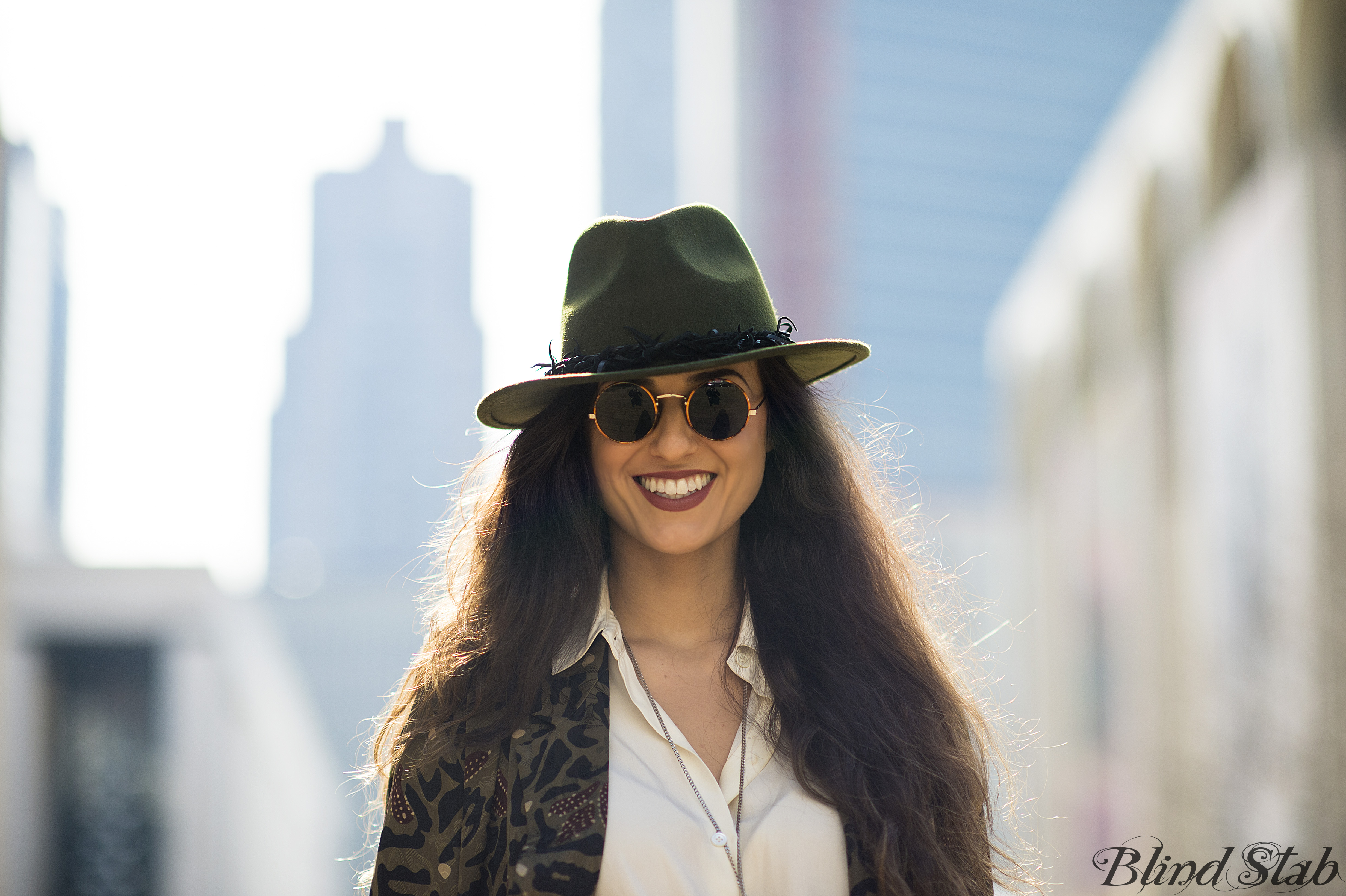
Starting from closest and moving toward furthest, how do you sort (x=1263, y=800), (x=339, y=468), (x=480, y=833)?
1. (x=480, y=833)
2. (x=1263, y=800)
3. (x=339, y=468)

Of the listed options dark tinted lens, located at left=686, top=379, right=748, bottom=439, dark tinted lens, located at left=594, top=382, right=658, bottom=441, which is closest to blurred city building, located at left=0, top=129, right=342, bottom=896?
dark tinted lens, located at left=594, top=382, right=658, bottom=441

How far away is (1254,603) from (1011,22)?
105 meters

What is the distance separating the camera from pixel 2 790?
15039 mm

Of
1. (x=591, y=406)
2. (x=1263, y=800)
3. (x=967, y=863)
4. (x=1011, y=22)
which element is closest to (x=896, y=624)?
(x=967, y=863)

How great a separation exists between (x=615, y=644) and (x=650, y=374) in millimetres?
539

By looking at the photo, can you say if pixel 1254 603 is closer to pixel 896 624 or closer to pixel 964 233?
pixel 896 624

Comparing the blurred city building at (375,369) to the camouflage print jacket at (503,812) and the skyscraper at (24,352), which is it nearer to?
the skyscraper at (24,352)

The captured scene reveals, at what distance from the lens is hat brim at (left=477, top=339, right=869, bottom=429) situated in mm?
1920

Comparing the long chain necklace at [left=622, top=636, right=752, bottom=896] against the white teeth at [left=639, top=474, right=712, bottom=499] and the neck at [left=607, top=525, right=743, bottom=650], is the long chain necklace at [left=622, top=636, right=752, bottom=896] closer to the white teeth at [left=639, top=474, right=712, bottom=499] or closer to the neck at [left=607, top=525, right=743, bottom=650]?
the neck at [left=607, top=525, right=743, bottom=650]

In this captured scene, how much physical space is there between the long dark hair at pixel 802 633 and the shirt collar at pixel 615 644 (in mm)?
16

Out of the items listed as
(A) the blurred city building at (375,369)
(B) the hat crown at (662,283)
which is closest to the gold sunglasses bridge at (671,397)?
(B) the hat crown at (662,283)

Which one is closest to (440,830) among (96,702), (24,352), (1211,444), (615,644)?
(615,644)

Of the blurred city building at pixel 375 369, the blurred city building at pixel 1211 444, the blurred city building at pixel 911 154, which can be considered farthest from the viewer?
the blurred city building at pixel 375 369

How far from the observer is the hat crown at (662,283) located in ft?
6.54
